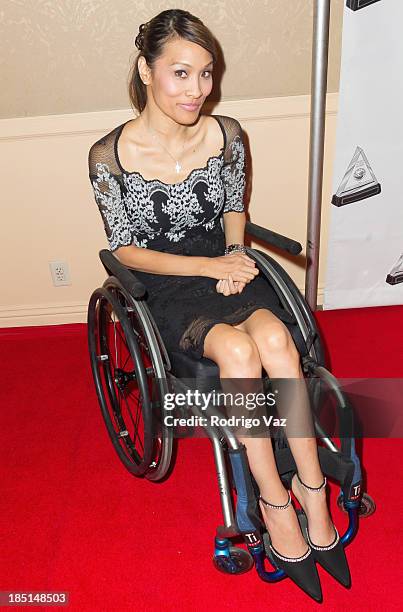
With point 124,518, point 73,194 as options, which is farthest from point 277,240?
point 73,194

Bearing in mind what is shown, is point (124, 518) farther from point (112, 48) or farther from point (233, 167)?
point (112, 48)

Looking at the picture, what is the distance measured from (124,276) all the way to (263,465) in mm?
613

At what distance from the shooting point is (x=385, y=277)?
2.81 m

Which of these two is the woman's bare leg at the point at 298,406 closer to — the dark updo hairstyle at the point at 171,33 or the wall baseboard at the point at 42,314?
the dark updo hairstyle at the point at 171,33

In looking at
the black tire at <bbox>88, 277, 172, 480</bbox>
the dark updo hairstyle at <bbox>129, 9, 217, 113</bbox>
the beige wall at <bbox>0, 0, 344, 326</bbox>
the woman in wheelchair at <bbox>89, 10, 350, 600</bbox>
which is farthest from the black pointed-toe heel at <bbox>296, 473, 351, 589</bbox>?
the beige wall at <bbox>0, 0, 344, 326</bbox>

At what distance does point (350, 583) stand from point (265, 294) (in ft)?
2.64

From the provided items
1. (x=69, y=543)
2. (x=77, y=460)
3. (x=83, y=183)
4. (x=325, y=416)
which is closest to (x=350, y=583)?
(x=325, y=416)

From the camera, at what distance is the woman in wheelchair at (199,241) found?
1625 millimetres

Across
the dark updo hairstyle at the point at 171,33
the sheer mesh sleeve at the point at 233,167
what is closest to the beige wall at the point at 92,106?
the sheer mesh sleeve at the point at 233,167

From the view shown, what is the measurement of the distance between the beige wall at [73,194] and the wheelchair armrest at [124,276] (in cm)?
82

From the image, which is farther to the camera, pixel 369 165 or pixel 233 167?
pixel 369 165

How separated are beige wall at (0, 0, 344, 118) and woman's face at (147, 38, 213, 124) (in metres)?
0.67

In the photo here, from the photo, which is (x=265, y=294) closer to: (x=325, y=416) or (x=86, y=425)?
(x=325, y=416)

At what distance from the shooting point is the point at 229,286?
1854 mm
